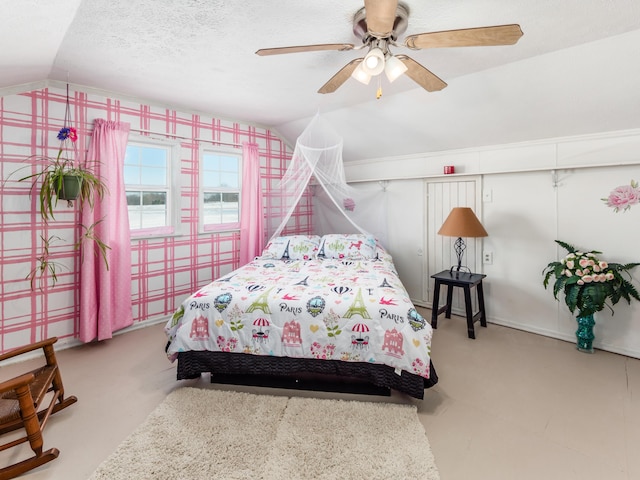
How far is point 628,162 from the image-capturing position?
278 centimetres

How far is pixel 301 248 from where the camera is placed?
3.96 metres

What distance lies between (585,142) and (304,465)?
11.5 feet

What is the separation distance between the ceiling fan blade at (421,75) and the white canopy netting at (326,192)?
1.25m

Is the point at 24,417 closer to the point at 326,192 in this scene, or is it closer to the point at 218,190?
the point at 218,190

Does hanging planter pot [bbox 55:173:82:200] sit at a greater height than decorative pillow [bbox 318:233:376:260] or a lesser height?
greater

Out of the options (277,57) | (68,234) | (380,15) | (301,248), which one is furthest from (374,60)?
(68,234)

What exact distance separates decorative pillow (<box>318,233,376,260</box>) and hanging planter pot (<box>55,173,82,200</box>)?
249 centimetres

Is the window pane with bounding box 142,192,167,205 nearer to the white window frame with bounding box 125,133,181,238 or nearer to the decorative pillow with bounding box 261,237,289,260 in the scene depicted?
the white window frame with bounding box 125,133,181,238

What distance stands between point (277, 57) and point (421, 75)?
1096 millimetres

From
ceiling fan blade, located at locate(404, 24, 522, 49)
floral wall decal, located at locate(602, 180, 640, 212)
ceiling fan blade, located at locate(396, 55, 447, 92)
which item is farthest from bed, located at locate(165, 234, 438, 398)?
floral wall decal, located at locate(602, 180, 640, 212)

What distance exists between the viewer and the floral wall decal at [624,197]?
2.81 metres

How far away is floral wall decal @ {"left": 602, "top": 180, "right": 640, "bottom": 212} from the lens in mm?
2811

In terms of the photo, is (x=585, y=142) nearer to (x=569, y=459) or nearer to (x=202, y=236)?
(x=569, y=459)

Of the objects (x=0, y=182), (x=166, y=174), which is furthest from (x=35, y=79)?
(x=166, y=174)
